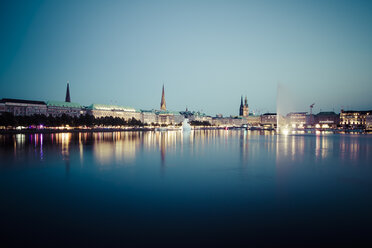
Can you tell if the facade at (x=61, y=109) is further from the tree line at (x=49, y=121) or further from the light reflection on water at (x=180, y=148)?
the light reflection on water at (x=180, y=148)

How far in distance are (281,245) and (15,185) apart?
12.5m

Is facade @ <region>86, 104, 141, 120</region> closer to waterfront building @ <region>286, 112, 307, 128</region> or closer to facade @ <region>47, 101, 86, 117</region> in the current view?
facade @ <region>47, 101, 86, 117</region>

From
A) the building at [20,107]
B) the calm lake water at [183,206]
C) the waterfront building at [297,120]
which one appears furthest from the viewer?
the waterfront building at [297,120]

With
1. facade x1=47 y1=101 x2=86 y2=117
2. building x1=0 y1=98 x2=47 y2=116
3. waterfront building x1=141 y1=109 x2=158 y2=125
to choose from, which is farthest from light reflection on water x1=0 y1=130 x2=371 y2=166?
waterfront building x1=141 y1=109 x2=158 y2=125

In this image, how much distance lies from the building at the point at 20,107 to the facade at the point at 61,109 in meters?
3.90

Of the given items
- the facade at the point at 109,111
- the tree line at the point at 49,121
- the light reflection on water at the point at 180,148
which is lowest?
the light reflection on water at the point at 180,148

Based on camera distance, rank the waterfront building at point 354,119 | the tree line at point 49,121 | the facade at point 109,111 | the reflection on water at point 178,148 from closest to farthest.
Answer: the reflection on water at point 178,148
the tree line at point 49,121
the facade at point 109,111
the waterfront building at point 354,119

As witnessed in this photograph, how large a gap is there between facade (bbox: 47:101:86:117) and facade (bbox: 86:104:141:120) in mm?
5951

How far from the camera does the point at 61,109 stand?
13025 cm

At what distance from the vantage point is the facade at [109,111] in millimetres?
146500

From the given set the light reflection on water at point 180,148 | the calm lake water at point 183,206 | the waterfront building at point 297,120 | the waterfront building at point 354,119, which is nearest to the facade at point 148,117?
the waterfront building at point 297,120

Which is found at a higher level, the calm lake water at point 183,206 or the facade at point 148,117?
the facade at point 148,117

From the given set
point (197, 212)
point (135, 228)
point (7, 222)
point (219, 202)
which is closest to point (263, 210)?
point (219, 202)

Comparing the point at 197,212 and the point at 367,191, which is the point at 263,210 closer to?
the point at 197,212
